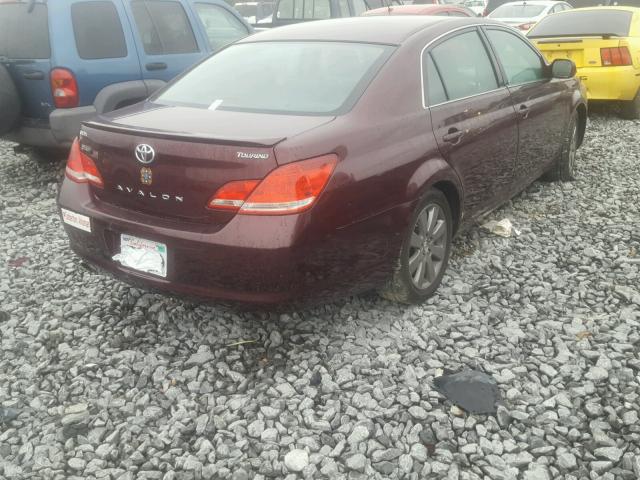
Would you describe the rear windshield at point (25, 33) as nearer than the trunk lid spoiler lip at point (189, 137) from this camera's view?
No

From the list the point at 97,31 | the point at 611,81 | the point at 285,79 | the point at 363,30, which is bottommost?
the point at 611,81

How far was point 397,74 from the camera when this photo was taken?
320cm

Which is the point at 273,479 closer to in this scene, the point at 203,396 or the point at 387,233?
the point at 203,396

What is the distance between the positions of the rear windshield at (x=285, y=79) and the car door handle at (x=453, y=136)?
555 millimetres

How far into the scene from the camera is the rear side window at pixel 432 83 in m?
3.38

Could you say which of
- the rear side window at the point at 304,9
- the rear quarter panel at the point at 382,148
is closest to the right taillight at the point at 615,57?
the rear side window at the point at 304,9

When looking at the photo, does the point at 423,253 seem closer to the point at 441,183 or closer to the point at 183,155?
the point at 441,183

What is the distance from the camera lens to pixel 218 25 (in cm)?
711

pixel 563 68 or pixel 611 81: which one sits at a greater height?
pixel 563 68

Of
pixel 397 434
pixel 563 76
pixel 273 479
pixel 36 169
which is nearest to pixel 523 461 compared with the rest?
pixel 397 434

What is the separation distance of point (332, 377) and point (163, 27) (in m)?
4.77

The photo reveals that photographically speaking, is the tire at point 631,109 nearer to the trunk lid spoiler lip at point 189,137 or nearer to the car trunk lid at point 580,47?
the car trunk lid at point 580,47

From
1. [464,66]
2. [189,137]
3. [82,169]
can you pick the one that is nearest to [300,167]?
[189,137]

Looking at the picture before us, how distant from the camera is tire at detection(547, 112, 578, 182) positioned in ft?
18.0
